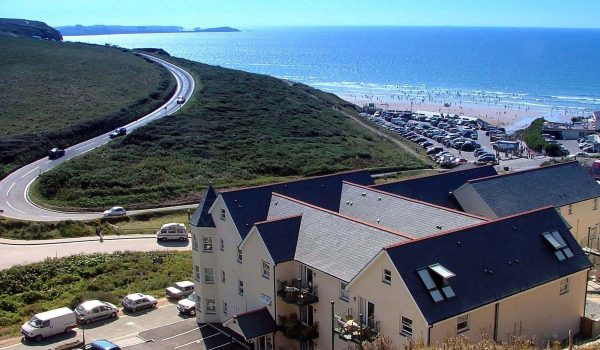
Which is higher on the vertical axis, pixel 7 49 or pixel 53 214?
pixel 7 49

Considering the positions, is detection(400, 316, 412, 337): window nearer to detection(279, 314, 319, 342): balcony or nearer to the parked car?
detection(279, 314, 319, 342): balcony

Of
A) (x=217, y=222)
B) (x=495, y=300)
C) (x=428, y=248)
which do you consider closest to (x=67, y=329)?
(x=217, y=222)

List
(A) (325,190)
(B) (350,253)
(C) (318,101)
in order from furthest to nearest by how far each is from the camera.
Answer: (C) (318,101), (A) (325,190), (B) (350,253)

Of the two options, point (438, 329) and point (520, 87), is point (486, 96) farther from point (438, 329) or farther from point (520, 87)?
point (438, 329)

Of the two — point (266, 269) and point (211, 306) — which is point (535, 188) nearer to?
point (266, 269)

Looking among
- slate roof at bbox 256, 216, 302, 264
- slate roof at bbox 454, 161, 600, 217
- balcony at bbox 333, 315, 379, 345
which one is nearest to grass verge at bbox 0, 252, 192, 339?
slate roof at bbox 256, 216, 302, 264

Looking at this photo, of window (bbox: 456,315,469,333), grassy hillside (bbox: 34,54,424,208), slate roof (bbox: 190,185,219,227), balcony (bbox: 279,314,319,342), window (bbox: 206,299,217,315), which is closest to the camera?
window (bbox: 456,315,469,333)

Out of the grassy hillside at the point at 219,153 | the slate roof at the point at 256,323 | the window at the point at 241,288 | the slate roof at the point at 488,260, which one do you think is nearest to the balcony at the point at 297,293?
the slate roof at the point at 256,323

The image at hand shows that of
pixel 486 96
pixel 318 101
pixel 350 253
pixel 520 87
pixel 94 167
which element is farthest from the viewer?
pixel 520 87
